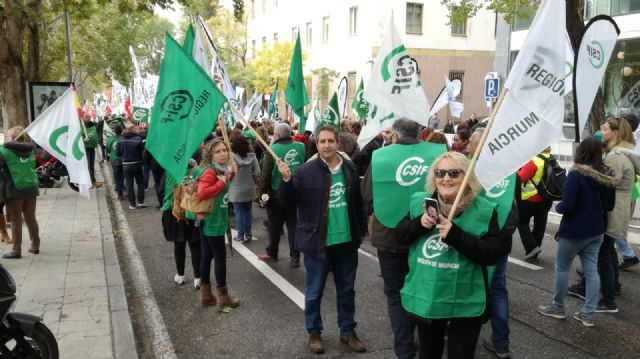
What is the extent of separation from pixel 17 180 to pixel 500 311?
246 inches

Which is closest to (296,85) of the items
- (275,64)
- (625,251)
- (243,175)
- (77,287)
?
(243,175)

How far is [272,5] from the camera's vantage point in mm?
44750

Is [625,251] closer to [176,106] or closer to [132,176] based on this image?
[176,106]

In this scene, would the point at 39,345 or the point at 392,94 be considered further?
the point at 392,94

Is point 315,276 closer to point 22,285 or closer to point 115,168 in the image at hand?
point 22,285

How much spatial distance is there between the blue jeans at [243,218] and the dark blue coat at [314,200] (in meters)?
3.88

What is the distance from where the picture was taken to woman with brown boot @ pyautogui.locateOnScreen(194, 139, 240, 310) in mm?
5199

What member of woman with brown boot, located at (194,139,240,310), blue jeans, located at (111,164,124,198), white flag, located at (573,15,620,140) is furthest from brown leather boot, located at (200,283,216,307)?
blue jeans, located at (111,164,124,198)

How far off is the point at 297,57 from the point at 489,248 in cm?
530

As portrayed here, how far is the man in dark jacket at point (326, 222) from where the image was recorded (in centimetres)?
428

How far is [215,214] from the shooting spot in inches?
207

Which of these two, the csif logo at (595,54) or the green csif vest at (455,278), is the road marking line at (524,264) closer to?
the csif logo at (595,54)

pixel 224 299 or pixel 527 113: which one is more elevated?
pixel 527 113

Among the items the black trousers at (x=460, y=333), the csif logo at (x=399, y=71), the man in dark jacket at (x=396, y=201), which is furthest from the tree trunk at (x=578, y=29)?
the black trousers at (x=460, y=333)
